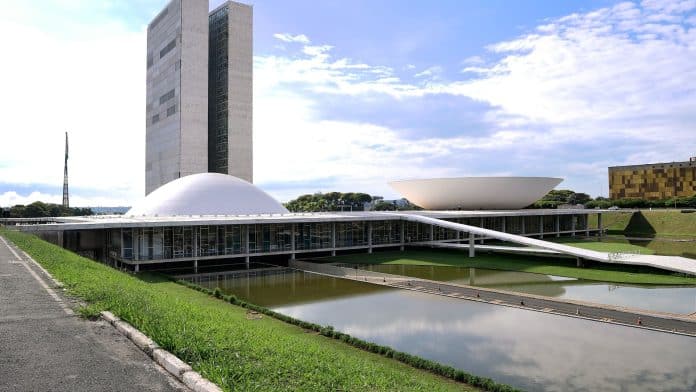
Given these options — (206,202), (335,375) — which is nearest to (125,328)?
(335,375)

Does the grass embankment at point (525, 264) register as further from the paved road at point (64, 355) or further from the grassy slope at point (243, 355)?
the paved road at point (64, 355)

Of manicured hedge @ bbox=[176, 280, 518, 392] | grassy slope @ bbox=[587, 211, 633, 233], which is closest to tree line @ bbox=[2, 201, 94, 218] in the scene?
manicured hedge @ bbox=[176, 280, 518, 392]

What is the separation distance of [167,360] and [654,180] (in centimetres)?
9340

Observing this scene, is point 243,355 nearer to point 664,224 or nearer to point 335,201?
point 664,224

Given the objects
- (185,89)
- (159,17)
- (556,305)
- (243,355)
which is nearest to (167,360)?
(243,355)

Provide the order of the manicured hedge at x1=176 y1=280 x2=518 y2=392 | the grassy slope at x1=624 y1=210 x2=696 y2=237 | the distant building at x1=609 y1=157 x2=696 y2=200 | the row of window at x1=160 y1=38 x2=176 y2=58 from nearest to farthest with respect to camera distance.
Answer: the manicured hedge at x1=176 y1=280 x2=518 y2=392, the grassy slope at x1=624 y1=210 x2=696 y2=237, the row of window at x1=160 y1=38 x2=176 y2=58, the distant building at x1=609 y1=157 x2=696 y2=200

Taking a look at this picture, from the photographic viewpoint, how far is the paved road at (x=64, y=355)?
5988mm

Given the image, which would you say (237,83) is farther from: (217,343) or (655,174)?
(655,174)

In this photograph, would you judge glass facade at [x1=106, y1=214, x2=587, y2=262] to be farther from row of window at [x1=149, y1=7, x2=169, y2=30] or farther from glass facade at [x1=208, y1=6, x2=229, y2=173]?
row of window at [x1=149, y1=7, x2=169, y2=30]

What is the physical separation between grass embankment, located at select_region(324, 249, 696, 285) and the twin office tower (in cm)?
3281

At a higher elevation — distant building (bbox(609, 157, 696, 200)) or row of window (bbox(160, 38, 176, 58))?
row of window (bbox(160, 38, 176, 58))

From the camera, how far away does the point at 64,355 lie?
22.8ft

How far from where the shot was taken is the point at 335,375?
21.8ft

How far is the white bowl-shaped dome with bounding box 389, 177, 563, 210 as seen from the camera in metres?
45.5
